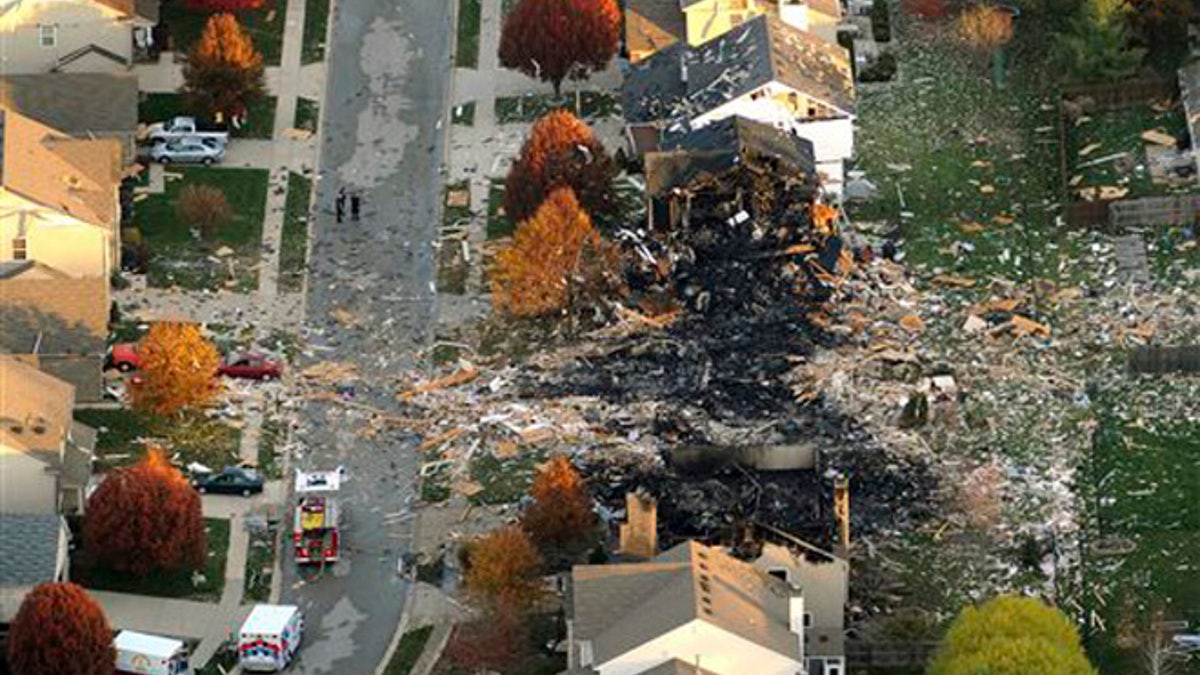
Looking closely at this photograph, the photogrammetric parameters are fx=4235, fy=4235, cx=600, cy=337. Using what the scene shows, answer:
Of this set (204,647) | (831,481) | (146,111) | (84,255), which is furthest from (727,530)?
(146,111)

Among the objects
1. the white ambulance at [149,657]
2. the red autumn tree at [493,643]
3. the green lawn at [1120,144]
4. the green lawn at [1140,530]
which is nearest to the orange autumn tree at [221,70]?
the green lawn at [1120,144]

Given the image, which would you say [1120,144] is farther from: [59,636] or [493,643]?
[59,636]

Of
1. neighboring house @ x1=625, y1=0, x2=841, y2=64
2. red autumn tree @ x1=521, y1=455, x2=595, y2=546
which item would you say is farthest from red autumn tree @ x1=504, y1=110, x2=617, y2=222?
red autumn tree @ x1=521, y1=455, x2=595, y2=546

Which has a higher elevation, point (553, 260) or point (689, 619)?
point (553, 260)

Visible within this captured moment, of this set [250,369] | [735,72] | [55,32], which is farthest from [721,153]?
[55,32]

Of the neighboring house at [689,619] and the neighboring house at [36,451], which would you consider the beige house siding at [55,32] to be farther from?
the neighboring house at [689,619]

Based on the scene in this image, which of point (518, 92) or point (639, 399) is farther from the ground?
point (518, 92)

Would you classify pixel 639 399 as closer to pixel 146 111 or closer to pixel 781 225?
pixel 781 225
